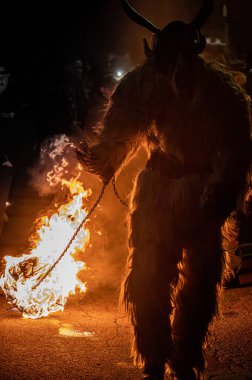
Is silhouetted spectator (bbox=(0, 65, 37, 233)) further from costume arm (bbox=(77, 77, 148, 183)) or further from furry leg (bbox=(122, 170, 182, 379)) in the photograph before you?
furry leg (bbox=(122, 170, 182, 379))

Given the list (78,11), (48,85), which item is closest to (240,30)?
(78,11)

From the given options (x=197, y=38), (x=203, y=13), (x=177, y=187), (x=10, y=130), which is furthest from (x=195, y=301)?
(x=10, y=130)

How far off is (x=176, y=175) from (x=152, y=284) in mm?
730

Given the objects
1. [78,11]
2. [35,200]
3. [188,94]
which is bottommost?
[35,200]

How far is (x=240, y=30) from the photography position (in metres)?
12.2

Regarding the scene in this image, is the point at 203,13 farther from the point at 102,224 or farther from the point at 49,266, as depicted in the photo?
the point at 102,224

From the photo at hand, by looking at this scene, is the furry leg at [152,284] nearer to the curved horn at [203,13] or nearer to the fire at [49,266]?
the curved horn at [203,13]

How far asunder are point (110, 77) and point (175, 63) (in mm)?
4795

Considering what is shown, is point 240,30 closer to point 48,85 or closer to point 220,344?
point 48,85

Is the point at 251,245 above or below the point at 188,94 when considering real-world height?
below

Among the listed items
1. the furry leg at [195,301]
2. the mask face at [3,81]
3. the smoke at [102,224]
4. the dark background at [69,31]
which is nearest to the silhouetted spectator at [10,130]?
the mask face at [3,81]

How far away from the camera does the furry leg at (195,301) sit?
3258mm

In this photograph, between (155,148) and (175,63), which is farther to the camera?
(155,148)

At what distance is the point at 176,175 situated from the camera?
3242 mm
